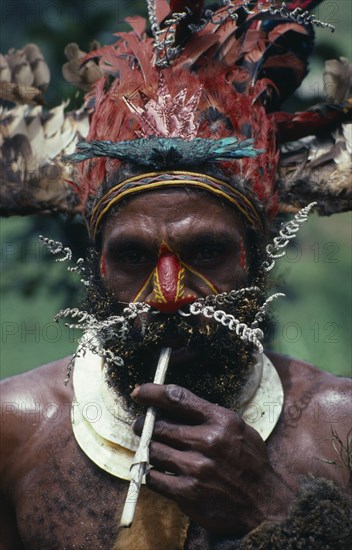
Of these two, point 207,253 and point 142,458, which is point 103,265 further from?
point 142,458

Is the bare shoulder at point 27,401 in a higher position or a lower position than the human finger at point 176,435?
lower

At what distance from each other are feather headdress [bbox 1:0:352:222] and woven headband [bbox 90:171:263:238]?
24 mm

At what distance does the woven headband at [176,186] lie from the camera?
3084mm

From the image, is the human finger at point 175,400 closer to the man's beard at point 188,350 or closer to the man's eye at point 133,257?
the man's beard at point 188,350

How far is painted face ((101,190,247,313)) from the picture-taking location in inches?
118

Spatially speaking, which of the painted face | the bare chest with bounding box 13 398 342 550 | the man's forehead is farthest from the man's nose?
the bare chest with bounding box 13 398 342 550

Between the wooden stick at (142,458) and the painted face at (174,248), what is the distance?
0.17 metres

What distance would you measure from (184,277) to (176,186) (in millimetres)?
303

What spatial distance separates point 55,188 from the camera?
12.8 ft

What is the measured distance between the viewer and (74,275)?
4699 millimetres

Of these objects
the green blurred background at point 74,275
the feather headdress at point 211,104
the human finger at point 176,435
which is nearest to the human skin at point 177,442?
the human finger at point 176,435

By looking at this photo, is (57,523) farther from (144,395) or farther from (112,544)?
(144,395)

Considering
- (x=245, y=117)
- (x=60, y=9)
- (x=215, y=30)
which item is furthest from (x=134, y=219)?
(x=60, y=9)

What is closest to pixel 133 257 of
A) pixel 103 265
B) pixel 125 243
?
pixel 125 243
